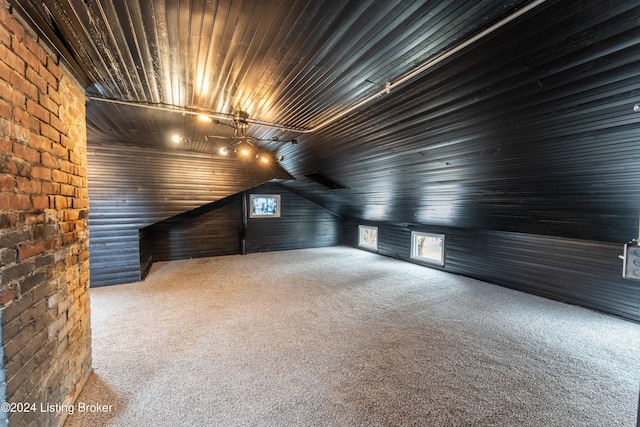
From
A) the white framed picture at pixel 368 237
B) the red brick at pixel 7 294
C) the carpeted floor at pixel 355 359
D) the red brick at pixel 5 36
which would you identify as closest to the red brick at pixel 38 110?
the red brick at pixel 5 36

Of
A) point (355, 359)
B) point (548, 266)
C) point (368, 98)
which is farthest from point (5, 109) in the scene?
point (548, 266)

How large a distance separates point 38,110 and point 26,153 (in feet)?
0.94

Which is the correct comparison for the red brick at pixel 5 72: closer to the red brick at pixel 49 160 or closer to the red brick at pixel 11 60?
the red brick at pixel 11 60

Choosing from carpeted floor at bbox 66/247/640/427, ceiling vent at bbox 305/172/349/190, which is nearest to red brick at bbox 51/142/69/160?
carpeted floor at bbox 66/247/640/427

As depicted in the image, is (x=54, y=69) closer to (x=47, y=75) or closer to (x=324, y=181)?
(x=47, y=75)

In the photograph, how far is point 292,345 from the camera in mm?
2270

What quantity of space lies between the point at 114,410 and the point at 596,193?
14.8 ft

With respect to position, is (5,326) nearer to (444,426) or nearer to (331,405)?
(331,405)

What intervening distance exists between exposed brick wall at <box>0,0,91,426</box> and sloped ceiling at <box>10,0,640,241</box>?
0.26 m

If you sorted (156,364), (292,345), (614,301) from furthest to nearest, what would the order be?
(614,301) → (292,345) → (156,364)

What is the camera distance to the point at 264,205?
6.68 metres

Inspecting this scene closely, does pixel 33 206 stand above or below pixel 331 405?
above

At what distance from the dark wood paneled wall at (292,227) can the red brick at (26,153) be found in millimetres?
5225

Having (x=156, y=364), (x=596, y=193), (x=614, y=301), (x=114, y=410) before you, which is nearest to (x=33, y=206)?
(x=114, y=410)
